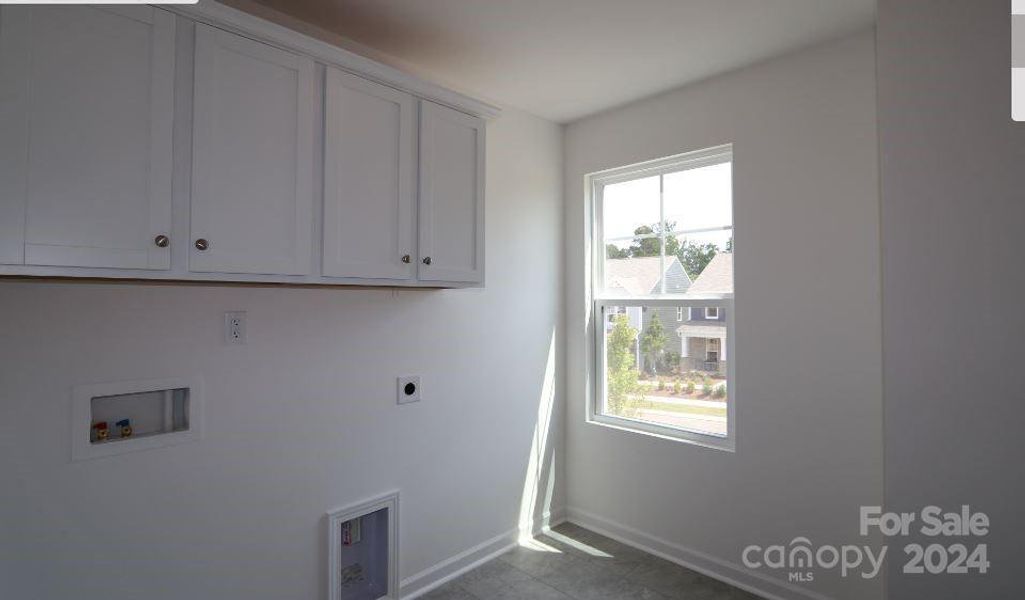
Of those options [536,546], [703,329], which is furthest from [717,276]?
[536,546]

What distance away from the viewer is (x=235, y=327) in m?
1.97

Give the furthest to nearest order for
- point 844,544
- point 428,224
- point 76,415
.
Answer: point 844,544, point 428,224, point 76,415

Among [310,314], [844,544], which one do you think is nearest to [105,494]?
[310,314]

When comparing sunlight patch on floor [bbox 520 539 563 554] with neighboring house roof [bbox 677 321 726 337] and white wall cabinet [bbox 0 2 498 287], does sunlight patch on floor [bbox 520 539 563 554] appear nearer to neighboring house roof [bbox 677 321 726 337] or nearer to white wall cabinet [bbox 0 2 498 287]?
neighboring house roof [bbox 677 321 726 337]

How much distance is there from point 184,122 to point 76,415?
94 cm

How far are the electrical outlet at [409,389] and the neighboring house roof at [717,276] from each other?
1.51m

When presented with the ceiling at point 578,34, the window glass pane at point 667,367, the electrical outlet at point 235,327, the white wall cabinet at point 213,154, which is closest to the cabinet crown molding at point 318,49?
the white wall cabinet at point 213,154

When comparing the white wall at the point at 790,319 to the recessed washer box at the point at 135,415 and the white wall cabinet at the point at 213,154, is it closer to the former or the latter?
the white wall cabinet at the point at 213,154

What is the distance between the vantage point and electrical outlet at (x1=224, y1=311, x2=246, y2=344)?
1.96 meters

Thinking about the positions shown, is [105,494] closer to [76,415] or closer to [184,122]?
[76,415]

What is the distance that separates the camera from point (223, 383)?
1.94 metres

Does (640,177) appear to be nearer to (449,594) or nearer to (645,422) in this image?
(645,422)

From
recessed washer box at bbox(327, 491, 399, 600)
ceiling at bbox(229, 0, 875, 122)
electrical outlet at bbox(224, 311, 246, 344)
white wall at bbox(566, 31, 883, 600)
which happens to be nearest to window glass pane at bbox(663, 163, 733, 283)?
white wall at bbox(566, 31, 883, 600)

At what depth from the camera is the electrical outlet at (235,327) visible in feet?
6.41
